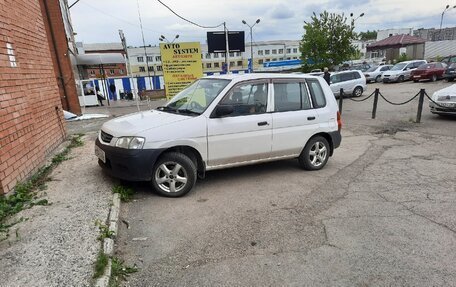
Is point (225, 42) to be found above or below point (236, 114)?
above

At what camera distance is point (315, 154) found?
19.4ft

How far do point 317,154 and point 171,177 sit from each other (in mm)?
2885

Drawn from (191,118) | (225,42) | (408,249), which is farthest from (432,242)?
(225,42)

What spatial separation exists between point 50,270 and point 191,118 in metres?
2.64

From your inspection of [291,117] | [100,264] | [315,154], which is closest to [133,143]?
[100,264]

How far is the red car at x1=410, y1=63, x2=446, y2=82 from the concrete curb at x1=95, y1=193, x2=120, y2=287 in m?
→ 27.7

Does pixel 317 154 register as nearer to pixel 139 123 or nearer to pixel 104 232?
pixel 139 123

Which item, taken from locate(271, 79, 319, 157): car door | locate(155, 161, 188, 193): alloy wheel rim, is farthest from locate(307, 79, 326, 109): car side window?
locate(155, 161, 188, 193): alloy wheel rim

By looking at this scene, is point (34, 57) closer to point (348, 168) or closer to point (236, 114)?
point (236, 114)

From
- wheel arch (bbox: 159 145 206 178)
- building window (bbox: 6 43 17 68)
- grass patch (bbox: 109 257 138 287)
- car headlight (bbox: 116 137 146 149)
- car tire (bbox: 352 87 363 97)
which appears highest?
building window (bbox: 6 43 17 68)

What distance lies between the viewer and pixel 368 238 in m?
3.56

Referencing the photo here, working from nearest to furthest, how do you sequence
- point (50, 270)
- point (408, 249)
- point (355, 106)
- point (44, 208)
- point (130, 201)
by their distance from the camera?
point (50, 270)
point (408, 249)
point (44, 208)
point (130, 201)
point (355, 106)

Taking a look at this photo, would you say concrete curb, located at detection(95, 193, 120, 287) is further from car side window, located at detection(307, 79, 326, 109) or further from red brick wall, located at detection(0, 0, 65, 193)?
car side window, located at detection(307, 79, 326, 109)

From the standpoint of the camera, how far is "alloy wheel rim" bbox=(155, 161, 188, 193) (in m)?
4.54
